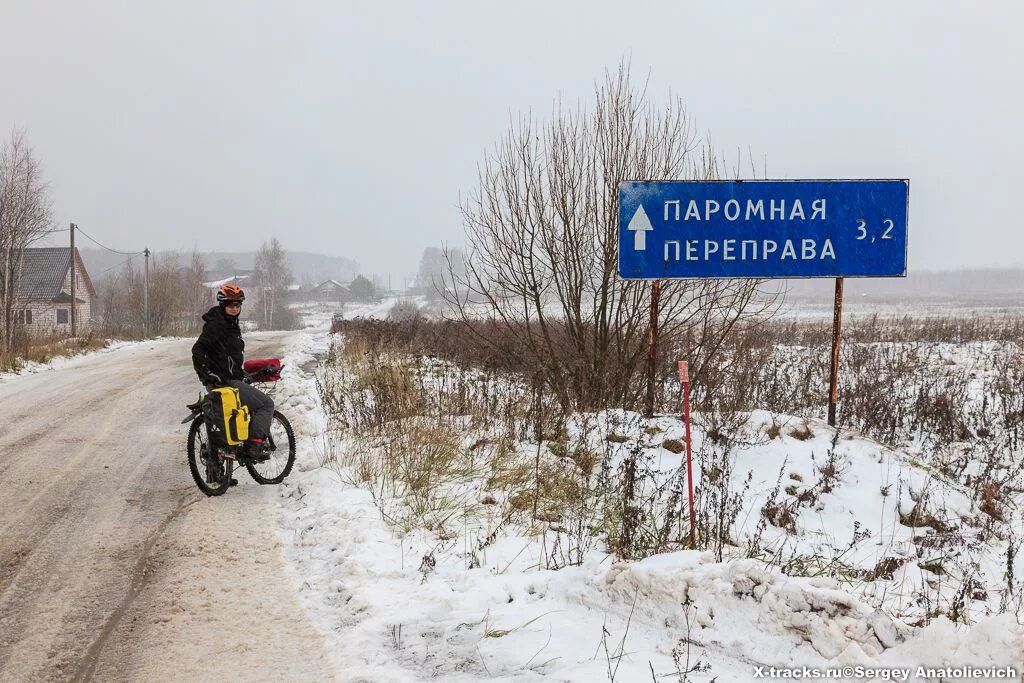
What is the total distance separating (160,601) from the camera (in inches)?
156

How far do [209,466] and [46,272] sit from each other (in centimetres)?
5274

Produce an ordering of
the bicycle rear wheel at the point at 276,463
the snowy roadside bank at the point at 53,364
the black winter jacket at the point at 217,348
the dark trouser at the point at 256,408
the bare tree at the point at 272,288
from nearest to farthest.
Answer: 1. the black winter jacket at the point at 217,348
2. the dark trouser at the point at 256,408
3. the bicycle rear wheel at the point at 276,463
4. the snowy roadside bank at the point at 53,364
5. the bare tree at the point at 272,288

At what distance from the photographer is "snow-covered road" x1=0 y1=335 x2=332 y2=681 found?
3.33m

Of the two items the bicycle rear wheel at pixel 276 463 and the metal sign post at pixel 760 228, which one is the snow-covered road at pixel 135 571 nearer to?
the bicycle rear wheel at pixel 276 463

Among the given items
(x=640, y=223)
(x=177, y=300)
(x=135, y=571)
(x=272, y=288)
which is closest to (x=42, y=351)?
(x=135, y=571)

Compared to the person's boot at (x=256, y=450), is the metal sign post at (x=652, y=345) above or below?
above

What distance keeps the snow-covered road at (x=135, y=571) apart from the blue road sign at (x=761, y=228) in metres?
5.03

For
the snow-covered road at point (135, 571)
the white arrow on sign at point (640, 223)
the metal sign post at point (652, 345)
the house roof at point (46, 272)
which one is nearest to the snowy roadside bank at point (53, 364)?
the snow-covered road at point (135, 571)

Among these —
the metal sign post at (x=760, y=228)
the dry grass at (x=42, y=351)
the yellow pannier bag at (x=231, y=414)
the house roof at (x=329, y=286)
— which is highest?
the house roof at (x=329, y=286)

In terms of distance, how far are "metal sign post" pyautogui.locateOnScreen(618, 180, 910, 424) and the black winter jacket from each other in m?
4.36

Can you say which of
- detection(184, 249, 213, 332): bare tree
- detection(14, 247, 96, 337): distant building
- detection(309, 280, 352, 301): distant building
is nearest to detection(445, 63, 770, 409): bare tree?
detection(14, 247, 96, 337): distant building

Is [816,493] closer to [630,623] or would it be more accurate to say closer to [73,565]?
[630,623]

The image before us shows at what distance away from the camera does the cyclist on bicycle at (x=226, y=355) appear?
5.97 meters

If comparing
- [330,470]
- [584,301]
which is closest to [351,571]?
[330,470]
